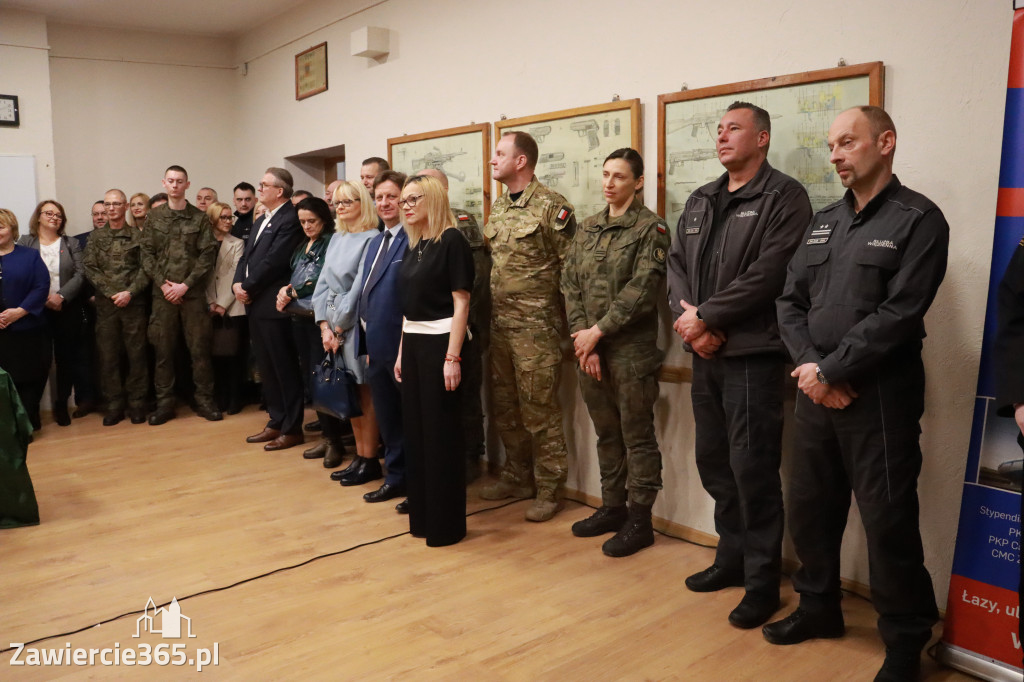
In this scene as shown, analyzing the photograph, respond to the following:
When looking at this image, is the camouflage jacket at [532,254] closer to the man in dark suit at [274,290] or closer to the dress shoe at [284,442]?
the man in dark suit at [274,290]

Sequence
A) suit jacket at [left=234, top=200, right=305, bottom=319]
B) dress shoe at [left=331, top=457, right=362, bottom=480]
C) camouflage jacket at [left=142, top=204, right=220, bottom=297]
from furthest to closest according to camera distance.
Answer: camouflage jacket at [left=142, top=204, right=220, bottom=297], suit jacket at [left=234, top=200, right=305, bottom=319], dress shoe at [left=331, top=457, right=362, bottom=480]

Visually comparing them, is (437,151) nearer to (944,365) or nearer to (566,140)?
(566,140)

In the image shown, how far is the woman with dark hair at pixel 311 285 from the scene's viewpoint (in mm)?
4617

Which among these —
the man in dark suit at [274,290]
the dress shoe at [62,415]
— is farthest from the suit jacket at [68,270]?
the man in dark suit at [274,290]

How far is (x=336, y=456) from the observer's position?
473 centimetres

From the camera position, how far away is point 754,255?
2.85 m

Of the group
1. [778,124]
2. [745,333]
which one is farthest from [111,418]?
[778,124]

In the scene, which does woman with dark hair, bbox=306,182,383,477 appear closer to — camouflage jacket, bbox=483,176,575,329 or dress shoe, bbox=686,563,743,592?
camouflage jacket, bbox=483,176,575,329

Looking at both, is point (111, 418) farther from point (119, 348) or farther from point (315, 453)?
point (315, 453)

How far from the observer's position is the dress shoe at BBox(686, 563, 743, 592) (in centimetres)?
303

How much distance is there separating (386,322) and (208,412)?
2.72 metres

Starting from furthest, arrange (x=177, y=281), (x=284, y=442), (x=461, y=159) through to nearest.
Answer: (x=177, y=281)
(x=284, y=442)
(x=461, y=159)

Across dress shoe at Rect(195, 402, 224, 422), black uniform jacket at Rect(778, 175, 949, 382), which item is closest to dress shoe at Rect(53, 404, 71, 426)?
dress shoe at Rect(195, 402, 224, 422)

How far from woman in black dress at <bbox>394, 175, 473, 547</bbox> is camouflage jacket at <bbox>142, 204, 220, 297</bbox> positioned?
2904 mm
